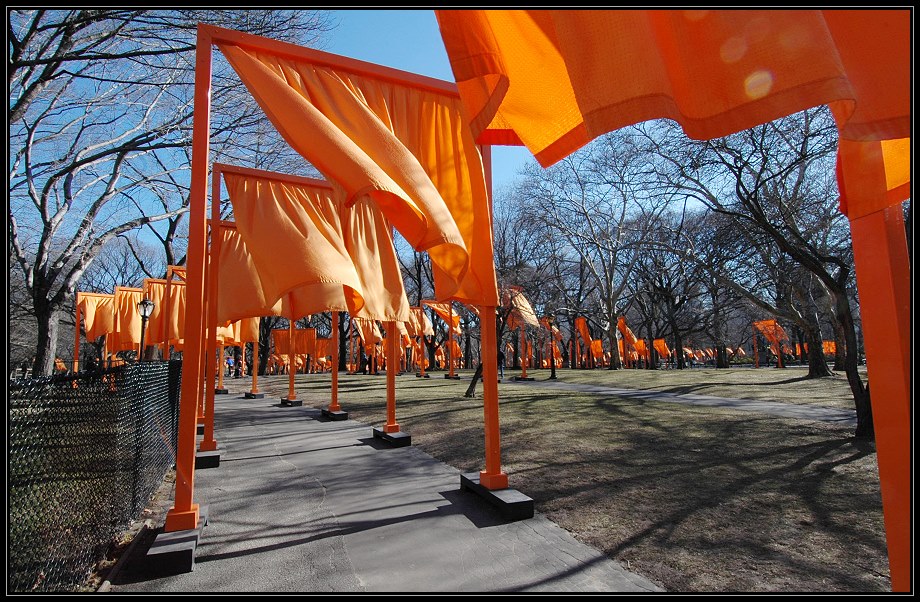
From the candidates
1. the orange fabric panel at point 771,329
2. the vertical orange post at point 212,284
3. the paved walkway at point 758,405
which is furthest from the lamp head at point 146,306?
the orange fabric panel at point 771,329

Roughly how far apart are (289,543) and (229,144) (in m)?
16.4

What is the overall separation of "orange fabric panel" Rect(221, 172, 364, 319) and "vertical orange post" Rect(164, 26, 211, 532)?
30.9 inches

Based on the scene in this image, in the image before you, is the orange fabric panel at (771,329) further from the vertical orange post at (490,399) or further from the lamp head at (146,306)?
the lamp head at (146,306)

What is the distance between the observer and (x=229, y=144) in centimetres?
1719

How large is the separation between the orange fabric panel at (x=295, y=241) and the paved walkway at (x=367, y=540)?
2.24 meters

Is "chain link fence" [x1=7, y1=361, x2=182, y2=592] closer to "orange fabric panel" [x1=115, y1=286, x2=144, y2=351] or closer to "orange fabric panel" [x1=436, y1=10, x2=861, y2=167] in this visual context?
"orange fabric panel" [x1=436, y1=10, x2=861, y2=167]

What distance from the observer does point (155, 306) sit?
1625 centimetres

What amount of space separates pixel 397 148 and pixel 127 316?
19383 millimetres

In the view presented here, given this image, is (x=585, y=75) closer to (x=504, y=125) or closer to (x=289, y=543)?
(x=504, y=125)

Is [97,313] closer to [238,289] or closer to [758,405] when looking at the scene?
[238,289]

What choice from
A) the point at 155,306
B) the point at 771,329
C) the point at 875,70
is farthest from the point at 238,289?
the point at 771,329

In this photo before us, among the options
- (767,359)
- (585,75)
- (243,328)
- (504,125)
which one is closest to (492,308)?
(504,125)

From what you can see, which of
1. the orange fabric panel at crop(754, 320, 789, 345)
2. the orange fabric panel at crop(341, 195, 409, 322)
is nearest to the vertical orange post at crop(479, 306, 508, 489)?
the orange fabric panel at crop(341, 195, 409, 322)

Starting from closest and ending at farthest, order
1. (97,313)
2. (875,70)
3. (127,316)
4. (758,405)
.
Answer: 1. (875,70)
2. (758,405)
3. (127,316)
4. (97,313)
